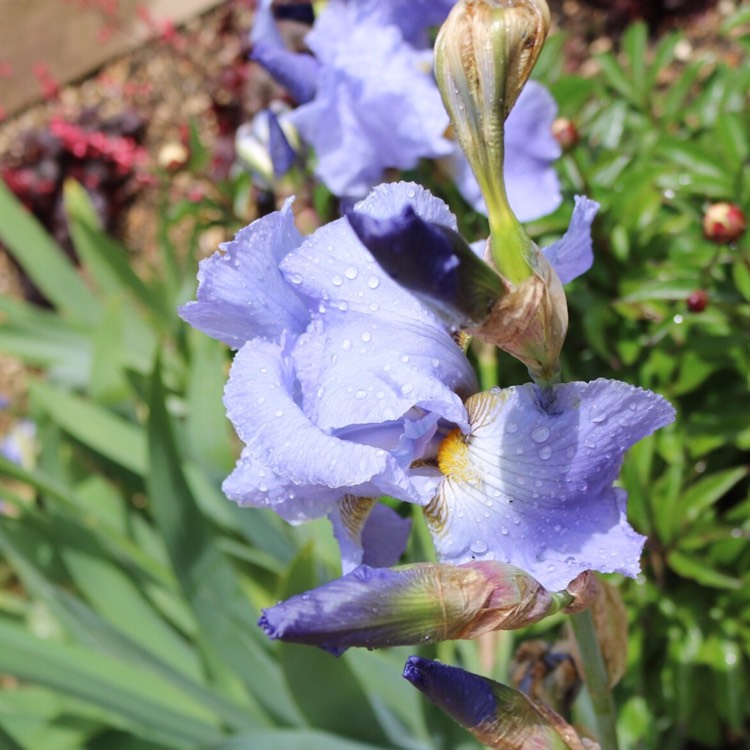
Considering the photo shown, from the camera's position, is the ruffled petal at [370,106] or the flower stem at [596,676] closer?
Result: the flower stem at [596,676]

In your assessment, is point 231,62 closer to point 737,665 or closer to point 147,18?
point 147,18

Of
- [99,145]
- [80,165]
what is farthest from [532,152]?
[80,165]

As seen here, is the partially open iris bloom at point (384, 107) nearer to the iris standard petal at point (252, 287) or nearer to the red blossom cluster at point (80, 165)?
the iris standard petal at point (252, 287)

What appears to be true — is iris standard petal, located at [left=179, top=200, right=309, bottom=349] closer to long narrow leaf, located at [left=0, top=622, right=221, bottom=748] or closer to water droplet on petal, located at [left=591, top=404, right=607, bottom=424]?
water droplet on petal, located at [left=591, top=404, right=607, bottom=424]

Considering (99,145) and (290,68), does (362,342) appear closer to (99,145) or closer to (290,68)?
(290,68)

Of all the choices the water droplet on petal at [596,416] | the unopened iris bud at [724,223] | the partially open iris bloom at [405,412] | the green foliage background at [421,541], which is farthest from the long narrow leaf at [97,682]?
the unopened iris bud at [724,223]

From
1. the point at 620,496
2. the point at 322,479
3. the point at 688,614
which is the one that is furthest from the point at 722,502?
the point at 322,479
